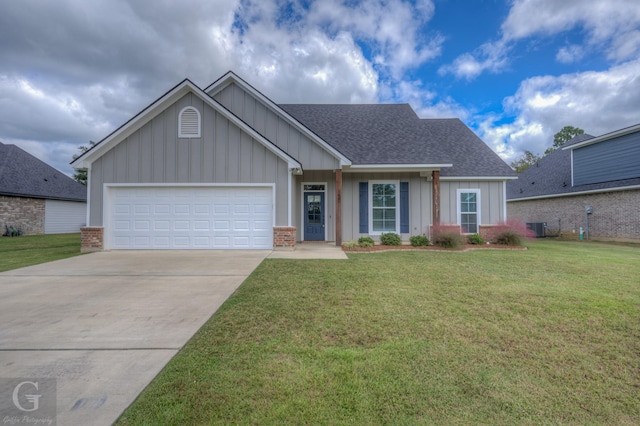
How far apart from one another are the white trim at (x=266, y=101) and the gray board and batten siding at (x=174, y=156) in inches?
85.7

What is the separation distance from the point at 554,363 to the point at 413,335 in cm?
123

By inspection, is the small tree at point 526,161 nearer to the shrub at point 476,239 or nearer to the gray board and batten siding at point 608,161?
the gray board and batten siding at point 608,161

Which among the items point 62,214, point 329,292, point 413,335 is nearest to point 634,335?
point 413,335

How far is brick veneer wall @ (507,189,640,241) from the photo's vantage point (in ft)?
43.2

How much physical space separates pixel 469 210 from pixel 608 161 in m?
9.23

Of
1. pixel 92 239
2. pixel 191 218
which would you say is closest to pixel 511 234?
pixel 191 218

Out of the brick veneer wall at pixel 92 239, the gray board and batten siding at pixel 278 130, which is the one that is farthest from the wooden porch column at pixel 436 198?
the brick veneer wall at pixel 92 239

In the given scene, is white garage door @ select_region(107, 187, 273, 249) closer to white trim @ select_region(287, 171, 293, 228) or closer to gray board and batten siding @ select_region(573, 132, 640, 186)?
white trim @ select_region(287, 171, 293, 228)

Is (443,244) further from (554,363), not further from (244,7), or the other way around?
(244,7)

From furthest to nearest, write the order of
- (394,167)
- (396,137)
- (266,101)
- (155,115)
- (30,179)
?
(30,179) < (396,137) < (266,101) < (394,167) < (155,115)

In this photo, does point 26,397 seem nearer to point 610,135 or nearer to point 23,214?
point 610,135

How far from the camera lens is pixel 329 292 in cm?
464

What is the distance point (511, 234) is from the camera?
407 inches

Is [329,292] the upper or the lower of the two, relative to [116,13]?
lower
